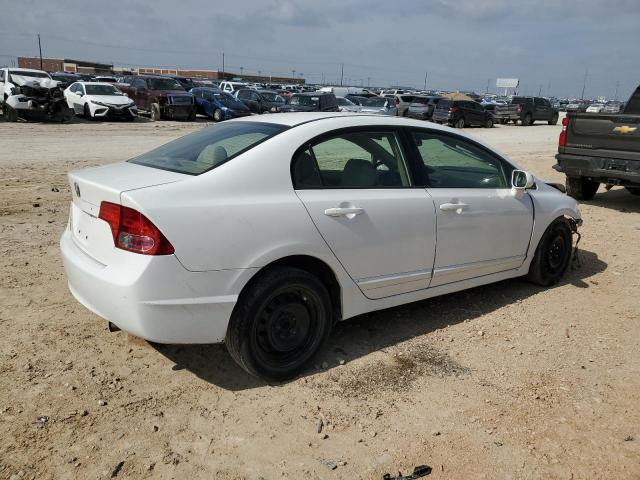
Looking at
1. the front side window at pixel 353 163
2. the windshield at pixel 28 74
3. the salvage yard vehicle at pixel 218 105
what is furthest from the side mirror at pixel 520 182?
the windshield at pixel 28 74

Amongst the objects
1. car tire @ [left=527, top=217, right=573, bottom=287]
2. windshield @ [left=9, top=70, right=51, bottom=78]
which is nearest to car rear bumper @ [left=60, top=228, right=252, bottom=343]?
car tire @ [left=527, top=217, right=573, bottom=287]

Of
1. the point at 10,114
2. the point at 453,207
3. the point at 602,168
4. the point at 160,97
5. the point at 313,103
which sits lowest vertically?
the point at 10,114

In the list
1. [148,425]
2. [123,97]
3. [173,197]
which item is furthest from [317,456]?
[123,97]

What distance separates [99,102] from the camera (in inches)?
866

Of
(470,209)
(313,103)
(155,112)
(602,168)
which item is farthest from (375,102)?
(470,209)

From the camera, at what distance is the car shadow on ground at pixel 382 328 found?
142 inches

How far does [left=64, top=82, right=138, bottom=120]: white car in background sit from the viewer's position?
22.0 metres

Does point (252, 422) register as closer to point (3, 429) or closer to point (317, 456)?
point (317, 456)

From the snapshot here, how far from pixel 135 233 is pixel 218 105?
22.5m

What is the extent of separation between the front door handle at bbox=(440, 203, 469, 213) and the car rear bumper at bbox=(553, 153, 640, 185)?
535cm

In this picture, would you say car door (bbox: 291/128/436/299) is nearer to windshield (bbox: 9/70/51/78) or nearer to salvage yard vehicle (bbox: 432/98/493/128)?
windshield (bbox: 9/70/51/78)

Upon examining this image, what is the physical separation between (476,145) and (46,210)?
5523mm

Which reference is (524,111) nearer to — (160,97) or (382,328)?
(160,97)

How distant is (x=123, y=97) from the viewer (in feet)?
74.9
